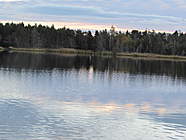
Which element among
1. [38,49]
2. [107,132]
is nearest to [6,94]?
[107,132]

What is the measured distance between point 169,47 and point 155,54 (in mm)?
6807

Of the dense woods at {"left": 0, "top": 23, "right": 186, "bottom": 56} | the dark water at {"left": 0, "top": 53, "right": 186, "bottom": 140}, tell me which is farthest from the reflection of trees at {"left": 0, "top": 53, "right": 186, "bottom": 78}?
the dense woods at {"left": 0, "top": 23, "right": 186, "bottom": 56}

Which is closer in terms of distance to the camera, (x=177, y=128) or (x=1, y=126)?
(x=1, y=126)

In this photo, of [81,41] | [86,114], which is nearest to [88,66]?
[86,114]

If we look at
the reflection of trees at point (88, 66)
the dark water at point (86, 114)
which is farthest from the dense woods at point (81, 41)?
the dark water at point (86, 114)

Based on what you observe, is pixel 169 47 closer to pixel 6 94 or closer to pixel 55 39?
pixel 55 39

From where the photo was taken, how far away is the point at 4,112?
2053 cm

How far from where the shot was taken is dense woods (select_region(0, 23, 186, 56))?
15538 centimetres

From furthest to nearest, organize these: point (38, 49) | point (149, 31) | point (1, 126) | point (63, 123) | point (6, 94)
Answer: point (149, 31)
point (38, 49)
point (6, 94)
point (63, 123)
point (1, 126)

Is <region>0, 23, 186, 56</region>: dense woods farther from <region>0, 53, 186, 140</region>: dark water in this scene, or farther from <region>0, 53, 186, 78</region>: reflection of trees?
<region>0, 53, 186, 140</region>: dark water

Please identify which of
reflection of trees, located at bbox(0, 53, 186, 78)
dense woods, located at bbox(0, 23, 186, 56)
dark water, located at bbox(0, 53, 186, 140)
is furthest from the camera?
dense woods, located at bbox(0, 23, 186, 56)

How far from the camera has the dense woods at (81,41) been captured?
510 ft

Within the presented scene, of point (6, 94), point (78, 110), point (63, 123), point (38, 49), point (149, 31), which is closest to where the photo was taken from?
point (63, 123)

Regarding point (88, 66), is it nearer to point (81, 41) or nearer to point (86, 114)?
point (86, 114)
